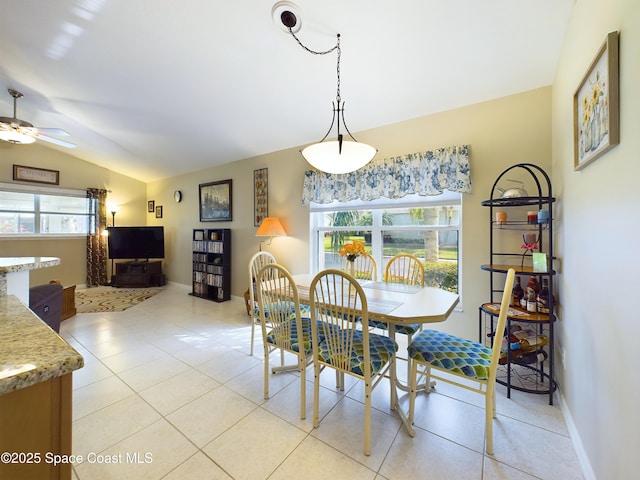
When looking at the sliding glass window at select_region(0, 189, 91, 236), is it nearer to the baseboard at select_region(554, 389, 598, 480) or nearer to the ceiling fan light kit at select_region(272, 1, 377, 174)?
the ceiling fan light kit at select_region(272, 1, 377, 174)

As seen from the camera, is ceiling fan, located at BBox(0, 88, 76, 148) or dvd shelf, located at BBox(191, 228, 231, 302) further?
dvd shelf, located at BBox(191, 228, 231, 302)

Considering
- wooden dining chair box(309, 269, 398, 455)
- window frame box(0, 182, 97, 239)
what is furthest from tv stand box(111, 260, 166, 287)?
wooden dining chair box(309, 269, 398, 455)

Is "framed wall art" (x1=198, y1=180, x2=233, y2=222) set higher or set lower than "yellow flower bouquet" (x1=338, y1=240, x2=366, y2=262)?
higher

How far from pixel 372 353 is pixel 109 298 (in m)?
5.06

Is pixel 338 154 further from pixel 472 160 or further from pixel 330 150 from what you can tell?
pixel 472 160

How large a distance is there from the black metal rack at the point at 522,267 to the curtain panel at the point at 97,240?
6872 mm

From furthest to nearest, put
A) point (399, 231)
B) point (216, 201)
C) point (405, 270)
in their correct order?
point (216, 201) → point (399, 231) → point (405, 270)

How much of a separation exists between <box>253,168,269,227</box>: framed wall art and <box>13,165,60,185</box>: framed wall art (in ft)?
13.7

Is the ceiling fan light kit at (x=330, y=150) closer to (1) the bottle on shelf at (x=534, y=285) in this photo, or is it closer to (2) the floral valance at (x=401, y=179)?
(2) the floral valance at (x=401, y=179)

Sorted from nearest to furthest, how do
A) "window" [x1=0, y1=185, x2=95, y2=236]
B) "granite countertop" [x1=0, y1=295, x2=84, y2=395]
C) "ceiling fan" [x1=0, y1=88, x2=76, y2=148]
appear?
"granite countertop" [x1=0, y1=295, x2=84, y2=395] < "ceiling fan" [x1=0, y1=88, x2=76, y2=148] < "window" [x1=0, y1=185, x2=95, y2=236]

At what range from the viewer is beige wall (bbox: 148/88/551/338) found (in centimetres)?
228

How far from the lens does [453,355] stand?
1.57m

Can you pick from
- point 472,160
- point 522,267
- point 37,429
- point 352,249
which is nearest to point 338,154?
point 352,249

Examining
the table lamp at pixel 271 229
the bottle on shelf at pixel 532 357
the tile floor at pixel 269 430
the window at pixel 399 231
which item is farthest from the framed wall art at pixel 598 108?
the table lamp at pixel 271 229
